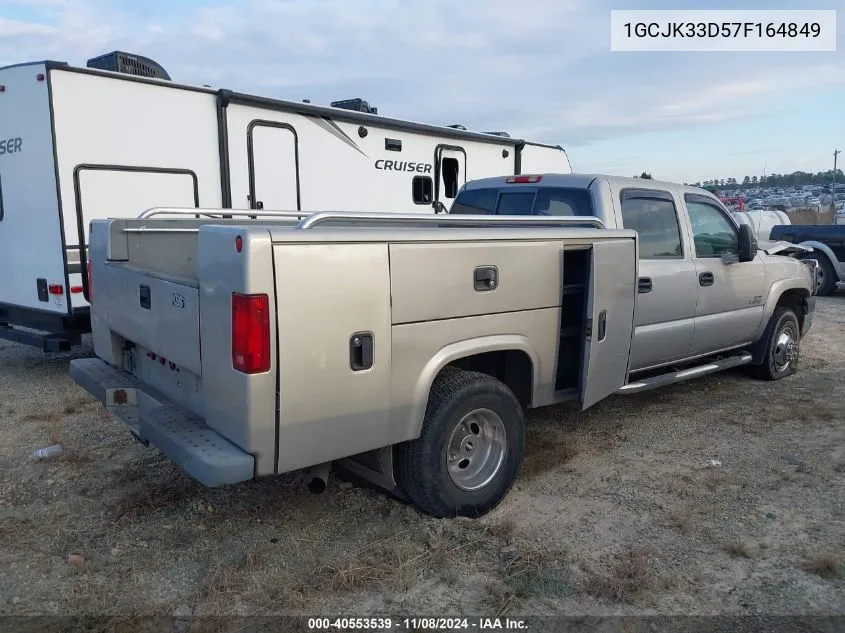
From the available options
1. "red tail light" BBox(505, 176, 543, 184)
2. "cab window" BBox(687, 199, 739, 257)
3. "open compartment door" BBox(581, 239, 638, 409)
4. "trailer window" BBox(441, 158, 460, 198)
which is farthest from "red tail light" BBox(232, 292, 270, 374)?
"trailer window" BBox(441, 158, 460, 198)

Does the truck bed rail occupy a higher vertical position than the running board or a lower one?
higher

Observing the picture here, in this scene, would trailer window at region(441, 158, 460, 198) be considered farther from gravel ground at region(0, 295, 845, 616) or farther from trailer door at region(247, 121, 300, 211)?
gravel ground at region(0, 295, 845, 616)

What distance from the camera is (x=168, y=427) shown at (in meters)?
3.39

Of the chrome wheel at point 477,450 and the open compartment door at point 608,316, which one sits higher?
the open compartment door at point 608,316

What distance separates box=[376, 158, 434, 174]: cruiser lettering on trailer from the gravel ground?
4843 millimetres

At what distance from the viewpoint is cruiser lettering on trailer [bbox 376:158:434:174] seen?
908cm

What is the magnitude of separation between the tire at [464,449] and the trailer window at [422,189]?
6.10m

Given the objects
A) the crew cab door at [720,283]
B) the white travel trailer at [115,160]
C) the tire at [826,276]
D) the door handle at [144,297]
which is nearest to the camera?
the door handle at [144,297]

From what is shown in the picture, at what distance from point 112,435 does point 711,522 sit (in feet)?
13.4

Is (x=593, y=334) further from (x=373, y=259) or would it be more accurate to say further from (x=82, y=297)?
(x=82, y=297)

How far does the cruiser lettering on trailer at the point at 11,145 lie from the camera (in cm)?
639

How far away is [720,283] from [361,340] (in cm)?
383

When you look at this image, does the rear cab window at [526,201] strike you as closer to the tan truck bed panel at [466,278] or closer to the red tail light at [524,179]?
the red tail light at [524,179]

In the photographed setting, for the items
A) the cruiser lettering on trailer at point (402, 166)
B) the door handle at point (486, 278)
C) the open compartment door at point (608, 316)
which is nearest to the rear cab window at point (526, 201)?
the open compartment door at point (608, 316)
